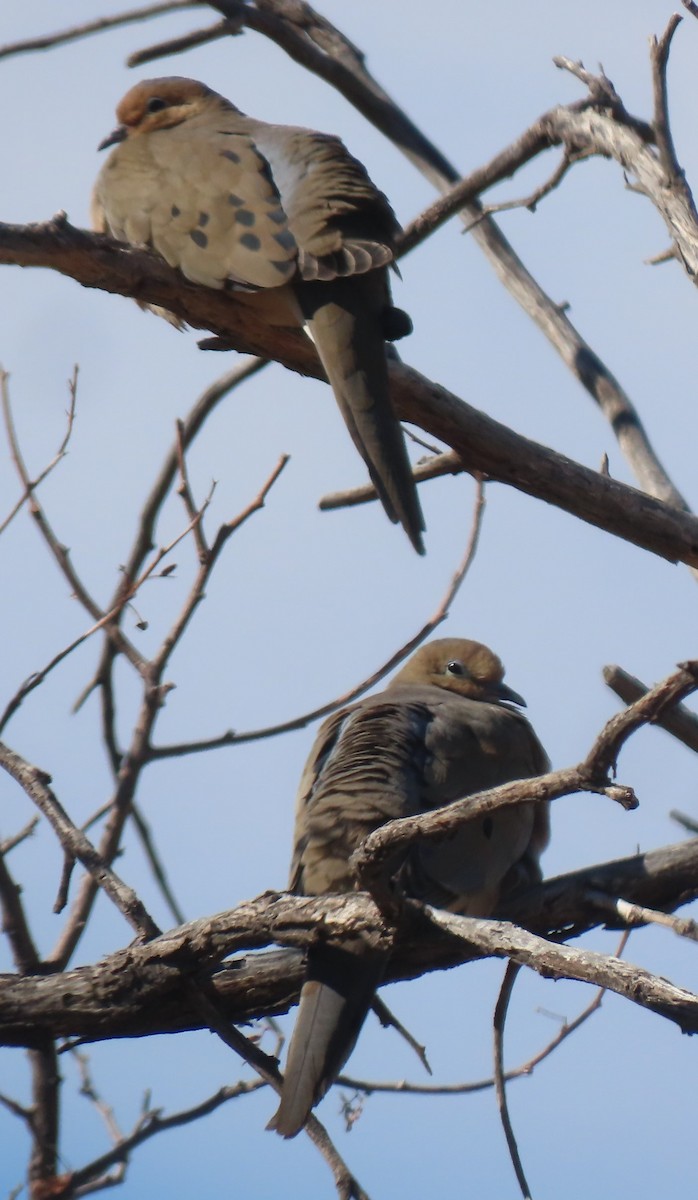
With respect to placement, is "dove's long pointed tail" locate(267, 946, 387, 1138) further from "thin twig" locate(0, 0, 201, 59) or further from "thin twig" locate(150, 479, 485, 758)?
A: "thin twig" locate(0, 0, 201, 59)

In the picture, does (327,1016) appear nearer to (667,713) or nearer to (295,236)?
(667,713)

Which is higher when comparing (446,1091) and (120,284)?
(120,284)

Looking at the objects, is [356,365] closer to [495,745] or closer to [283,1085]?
[495,745]

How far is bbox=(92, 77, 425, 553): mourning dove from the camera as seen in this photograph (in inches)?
132

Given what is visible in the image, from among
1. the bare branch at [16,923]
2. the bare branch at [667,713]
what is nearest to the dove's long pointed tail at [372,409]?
the bare branch at [667,713]

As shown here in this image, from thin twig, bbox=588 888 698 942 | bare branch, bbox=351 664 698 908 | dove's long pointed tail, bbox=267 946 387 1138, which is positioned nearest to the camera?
bare branch, bbox=351 664 698 908

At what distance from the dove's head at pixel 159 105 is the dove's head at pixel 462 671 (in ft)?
6.72

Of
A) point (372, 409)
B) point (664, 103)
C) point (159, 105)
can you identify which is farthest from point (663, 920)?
point (159, 105)

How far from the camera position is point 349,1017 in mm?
2967

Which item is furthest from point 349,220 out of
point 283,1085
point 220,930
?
point 283,1085

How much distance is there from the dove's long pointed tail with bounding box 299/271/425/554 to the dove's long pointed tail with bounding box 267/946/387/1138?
3.16 ft

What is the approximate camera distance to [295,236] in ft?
11.9

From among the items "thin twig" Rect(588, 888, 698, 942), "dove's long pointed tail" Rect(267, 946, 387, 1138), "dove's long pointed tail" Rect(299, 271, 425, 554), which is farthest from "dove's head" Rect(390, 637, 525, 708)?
"thin twig" Rect(588, 888, 698, 942)

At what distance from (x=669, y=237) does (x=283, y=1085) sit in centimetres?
206
